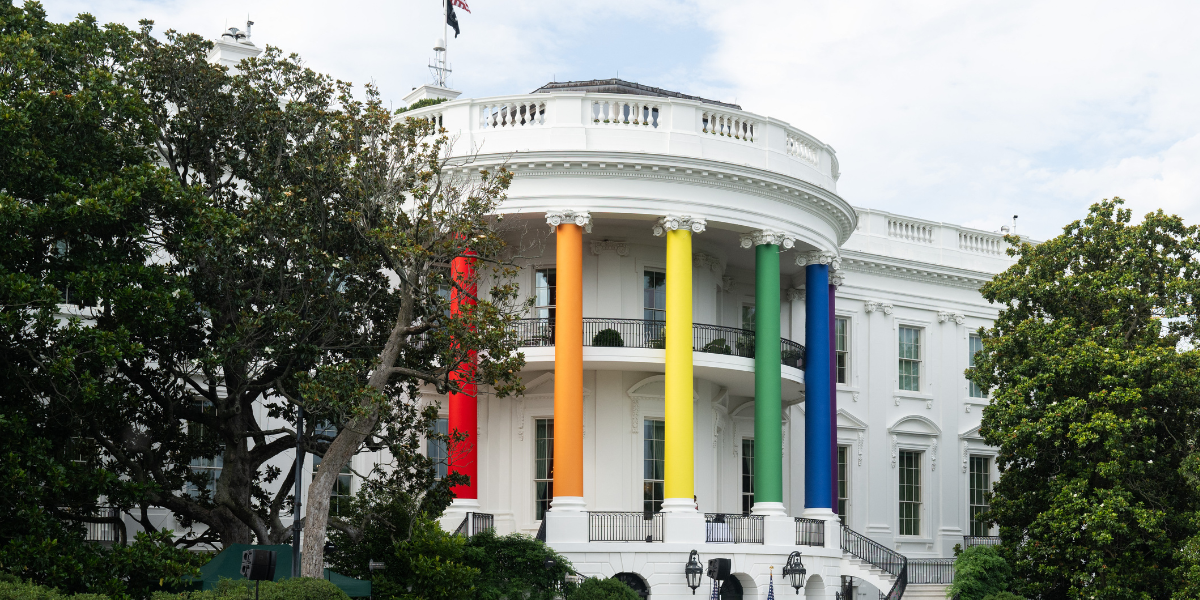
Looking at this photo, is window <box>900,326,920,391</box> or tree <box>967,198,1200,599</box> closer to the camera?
tree <box>967,198,1200,599</box>

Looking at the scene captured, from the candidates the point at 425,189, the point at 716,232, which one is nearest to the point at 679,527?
the point at 716,232

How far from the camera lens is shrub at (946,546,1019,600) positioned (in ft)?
87.3

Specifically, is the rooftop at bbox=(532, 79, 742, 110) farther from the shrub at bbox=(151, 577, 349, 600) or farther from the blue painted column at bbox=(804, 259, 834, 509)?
the shrub at bbox=(151, 577, 349, 600)

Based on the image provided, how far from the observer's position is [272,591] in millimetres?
17391

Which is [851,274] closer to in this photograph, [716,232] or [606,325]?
[716,232]

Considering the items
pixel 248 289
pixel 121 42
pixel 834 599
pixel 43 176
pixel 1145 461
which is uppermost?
pixel 121 42

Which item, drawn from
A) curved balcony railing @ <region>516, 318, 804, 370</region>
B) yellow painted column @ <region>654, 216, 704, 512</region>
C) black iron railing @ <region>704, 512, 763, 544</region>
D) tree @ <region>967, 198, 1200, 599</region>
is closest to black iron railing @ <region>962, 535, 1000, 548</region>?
tree @ <region>967, 198, 1200, 599</region>

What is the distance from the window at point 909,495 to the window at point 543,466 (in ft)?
38.1

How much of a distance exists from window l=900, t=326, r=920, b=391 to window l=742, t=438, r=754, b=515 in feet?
21.6

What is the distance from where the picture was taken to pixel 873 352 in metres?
34.7

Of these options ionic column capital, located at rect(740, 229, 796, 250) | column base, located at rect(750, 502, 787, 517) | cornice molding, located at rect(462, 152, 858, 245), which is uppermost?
cornice molding, located at rect(462, 152, 858, 245)

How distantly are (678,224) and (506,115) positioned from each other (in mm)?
4080

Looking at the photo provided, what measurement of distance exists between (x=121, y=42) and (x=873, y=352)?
21.1m

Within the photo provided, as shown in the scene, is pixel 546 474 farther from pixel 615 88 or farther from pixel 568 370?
pixel 615 88
